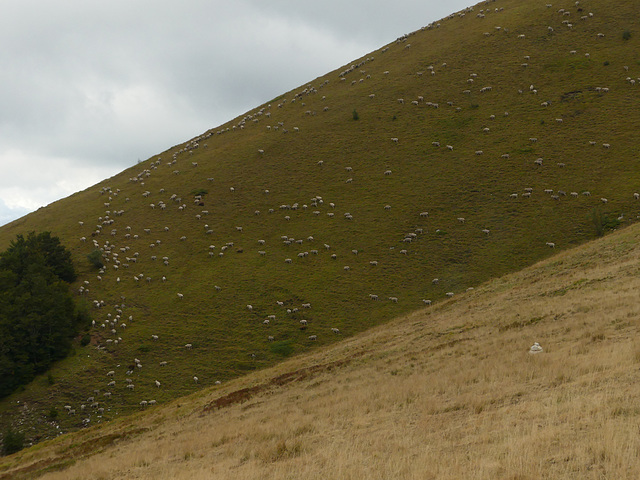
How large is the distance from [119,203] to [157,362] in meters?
39.4

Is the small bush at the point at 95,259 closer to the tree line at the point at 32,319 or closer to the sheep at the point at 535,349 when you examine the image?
the tree line at the point at 32,319

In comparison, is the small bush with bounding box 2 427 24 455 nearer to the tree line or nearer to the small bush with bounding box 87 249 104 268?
the tree line

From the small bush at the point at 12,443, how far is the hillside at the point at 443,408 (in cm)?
347

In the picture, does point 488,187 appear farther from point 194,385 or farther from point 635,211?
point 194,385

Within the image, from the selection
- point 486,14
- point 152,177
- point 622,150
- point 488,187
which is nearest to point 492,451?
point 488,187

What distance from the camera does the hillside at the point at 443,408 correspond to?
1031 cm

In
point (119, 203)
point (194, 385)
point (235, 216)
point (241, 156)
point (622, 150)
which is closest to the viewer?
point (194, 385)

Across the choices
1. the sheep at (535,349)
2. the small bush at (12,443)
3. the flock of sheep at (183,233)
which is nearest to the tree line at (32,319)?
the flock of sheep at (183,233)

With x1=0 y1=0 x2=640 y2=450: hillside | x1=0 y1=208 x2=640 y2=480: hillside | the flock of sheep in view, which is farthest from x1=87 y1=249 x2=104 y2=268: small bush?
x1=0 y1=208 x2=640 y2=480: hillside

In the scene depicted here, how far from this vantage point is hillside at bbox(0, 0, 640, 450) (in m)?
47.9

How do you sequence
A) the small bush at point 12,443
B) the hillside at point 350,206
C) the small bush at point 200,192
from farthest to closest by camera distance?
the small bush at point 200,192, the hillside at point 350,206, the small bush at point 12,443

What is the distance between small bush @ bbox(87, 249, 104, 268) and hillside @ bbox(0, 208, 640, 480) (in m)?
29.4

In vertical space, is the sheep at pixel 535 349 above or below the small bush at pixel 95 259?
below

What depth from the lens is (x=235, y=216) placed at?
68875 mm
